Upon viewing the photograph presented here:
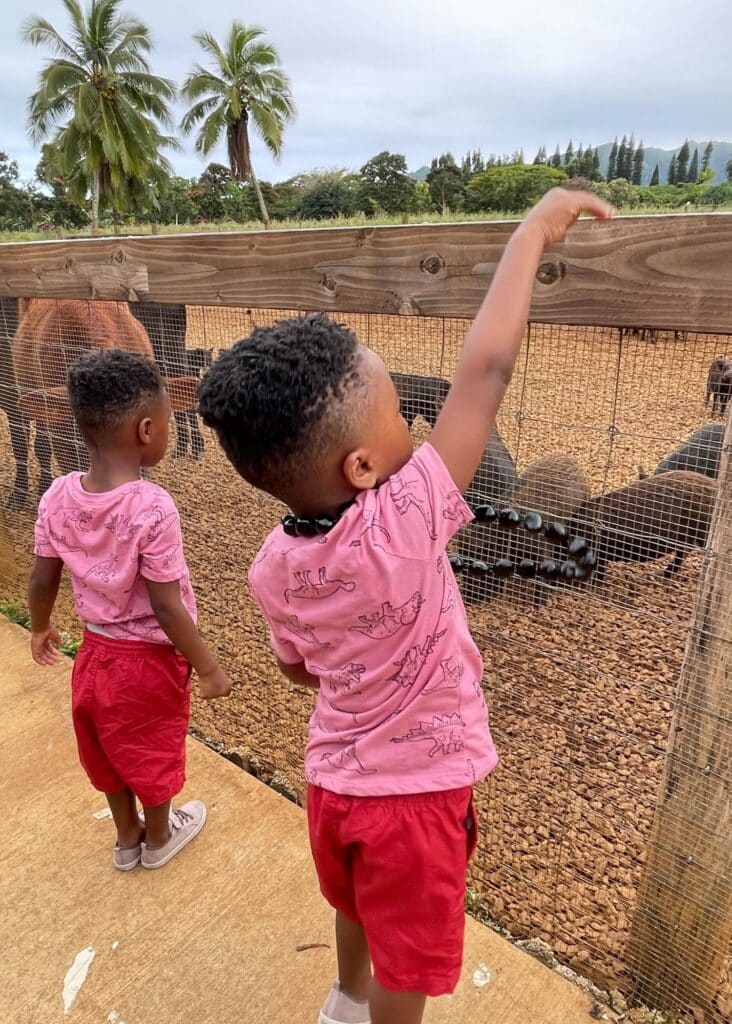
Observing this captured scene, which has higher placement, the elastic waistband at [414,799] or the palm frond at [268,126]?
the palm frond at [268,126]

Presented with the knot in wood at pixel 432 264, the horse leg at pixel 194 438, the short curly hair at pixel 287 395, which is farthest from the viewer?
the horse leg at pixel 194 438

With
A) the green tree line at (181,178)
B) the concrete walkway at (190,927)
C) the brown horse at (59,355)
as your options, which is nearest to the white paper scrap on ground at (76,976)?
the concrete walkway at (190,927)

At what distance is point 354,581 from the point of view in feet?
3.34

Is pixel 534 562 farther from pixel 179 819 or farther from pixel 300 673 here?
pixel 300 673

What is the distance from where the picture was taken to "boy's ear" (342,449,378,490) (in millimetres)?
972

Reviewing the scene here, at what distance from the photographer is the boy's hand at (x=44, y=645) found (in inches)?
80.0

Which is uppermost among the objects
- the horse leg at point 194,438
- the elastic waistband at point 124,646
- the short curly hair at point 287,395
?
the short curly hair at point 287,395

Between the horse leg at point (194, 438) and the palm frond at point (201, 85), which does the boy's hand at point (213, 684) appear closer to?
the horse leg at point (194, 438)

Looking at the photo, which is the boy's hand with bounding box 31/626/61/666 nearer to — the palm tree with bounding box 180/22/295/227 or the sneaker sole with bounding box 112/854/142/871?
the sneaker sole with bounding box 112/854/142/871

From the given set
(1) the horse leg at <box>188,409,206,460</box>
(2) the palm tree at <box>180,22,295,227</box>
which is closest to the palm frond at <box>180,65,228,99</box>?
(2) the palm tree at <box>180,22,295,227</box>

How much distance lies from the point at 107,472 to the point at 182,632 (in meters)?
0.44

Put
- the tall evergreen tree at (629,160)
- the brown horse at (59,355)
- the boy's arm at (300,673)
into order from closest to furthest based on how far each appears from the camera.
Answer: the boy's arm at (300,673)
the brown horse at (59,355)
the tall evergreen tree at (629,160)

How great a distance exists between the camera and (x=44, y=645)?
2.05 meters

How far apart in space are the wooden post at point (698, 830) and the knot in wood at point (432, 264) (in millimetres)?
741
